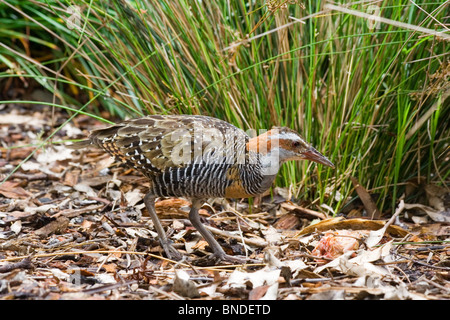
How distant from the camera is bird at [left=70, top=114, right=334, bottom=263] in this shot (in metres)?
3.97

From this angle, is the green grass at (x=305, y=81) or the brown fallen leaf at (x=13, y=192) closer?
the green grass at (x=305, y=81)

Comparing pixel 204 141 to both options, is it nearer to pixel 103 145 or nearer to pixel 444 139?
pixel 103 145

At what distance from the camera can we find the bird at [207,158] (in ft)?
13.0

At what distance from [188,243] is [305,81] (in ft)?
4.84

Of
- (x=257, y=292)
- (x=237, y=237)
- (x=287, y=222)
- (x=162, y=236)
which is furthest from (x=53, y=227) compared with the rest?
(x=257, y=292)

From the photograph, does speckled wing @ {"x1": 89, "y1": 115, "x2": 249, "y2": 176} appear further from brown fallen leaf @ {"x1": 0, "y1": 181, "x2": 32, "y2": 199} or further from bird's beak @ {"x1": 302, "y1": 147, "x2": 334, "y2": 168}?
brown fallen leaf @ {"x1": 0, "y1": 181, "x2": 32, "y2": 199}

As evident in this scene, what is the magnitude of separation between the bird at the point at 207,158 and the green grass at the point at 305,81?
352 mm

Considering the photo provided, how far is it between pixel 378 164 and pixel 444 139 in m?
0.49

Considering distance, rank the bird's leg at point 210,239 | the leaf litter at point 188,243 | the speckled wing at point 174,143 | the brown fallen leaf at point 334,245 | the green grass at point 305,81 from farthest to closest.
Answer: the green grass at point 305,81 → the speckled wing at point 174,143 → the bird's leg at point 210,239 → the brown fallen leaf at point 334,245 → the leaf litter at point 188,243

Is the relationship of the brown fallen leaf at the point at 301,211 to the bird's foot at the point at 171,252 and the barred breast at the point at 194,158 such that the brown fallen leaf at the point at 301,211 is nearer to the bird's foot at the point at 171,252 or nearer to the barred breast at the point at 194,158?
the barred breast at the point at 194,158

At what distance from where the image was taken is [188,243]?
434 cm

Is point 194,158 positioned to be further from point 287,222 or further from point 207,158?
point 287,222

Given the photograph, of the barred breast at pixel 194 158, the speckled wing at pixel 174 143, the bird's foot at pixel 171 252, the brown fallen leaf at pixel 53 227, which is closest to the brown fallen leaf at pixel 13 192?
the brown fallen leaf at pixel 53 227

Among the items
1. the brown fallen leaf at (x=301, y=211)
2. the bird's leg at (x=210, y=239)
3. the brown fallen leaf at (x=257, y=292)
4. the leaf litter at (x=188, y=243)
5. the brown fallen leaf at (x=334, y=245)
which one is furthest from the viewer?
the brown fallen leaf at (x=301, y=211)
